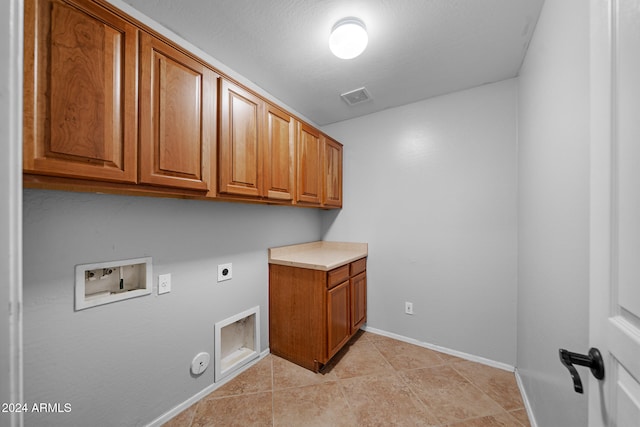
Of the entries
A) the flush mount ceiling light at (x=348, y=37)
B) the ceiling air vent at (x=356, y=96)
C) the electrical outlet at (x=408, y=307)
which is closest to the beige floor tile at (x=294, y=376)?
the electrical outlet at (x=408, y=307)

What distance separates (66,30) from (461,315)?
9.81 ft

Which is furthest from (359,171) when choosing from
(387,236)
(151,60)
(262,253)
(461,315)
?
(151,60)

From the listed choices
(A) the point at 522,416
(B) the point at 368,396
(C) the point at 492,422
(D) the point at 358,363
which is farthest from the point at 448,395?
(D) the point at 358,363

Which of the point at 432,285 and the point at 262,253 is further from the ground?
the point at 262,253

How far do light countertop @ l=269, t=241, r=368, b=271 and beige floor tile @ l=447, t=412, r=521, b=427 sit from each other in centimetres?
124

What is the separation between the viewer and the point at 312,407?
1517 millimetres

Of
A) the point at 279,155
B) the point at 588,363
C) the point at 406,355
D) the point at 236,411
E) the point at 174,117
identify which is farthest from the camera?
the point at 406,355

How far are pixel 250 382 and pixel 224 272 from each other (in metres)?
0.85

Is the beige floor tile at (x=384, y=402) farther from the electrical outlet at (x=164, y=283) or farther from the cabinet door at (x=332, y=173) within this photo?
the cabinet door at (x=332, y=173)

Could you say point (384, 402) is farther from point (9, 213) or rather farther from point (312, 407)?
point (9, 213)

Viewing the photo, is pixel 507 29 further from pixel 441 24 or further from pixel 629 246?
pixel 629 246

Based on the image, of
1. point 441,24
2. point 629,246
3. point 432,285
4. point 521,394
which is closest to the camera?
point 629,246

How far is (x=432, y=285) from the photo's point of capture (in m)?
2.19

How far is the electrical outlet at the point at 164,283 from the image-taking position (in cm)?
140
